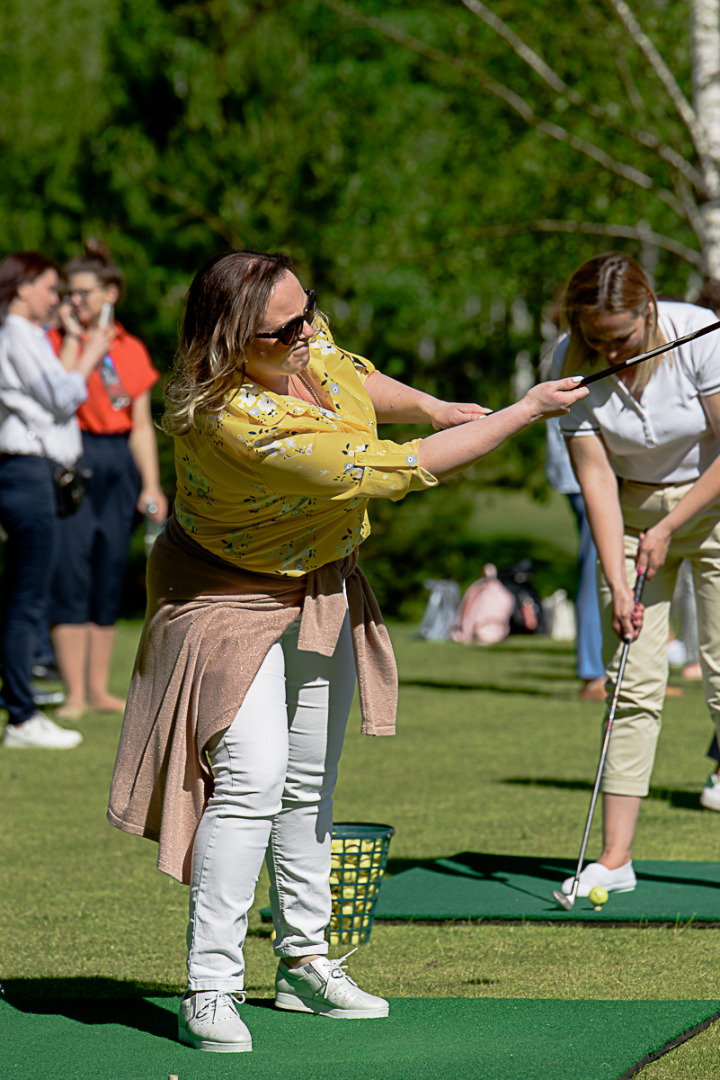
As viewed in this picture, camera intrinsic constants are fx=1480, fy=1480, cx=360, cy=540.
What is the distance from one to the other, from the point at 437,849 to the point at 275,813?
7.26 feet

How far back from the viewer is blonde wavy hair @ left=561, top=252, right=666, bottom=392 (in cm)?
429

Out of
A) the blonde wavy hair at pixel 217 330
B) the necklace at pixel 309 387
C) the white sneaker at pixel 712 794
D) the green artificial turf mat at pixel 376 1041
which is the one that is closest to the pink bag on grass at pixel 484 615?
the white sneaker at pixel 712 794

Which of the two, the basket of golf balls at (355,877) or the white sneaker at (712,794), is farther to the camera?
the white sneaker at (712,794)

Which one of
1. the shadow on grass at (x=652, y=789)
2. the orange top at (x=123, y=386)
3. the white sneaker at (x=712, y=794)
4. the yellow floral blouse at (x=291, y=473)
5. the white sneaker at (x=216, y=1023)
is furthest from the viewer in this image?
the orange top at (x=123, y=386)

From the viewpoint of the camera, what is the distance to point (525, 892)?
4.69m

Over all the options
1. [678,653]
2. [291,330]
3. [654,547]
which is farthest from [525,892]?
[678,653]

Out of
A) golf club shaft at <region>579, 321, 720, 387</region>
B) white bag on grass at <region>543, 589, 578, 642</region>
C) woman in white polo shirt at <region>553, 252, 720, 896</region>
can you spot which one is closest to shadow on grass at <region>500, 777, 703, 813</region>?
woman in white polo shirt at <region>553, 252, 720, 896</region>

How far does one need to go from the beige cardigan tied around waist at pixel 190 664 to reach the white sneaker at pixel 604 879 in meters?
1.36

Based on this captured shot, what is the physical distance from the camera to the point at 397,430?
13219 mm

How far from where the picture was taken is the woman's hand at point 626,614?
4543 mm

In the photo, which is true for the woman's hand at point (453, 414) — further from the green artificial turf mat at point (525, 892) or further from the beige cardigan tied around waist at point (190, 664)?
the green artificial turf mat at point (525, 892)

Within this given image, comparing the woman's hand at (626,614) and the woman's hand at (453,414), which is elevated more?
the woman's hand at (453,414)

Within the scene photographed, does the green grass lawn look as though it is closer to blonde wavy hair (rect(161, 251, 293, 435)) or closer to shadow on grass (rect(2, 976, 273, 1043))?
shadow on grass (rect(2, 976, 273, 1043))

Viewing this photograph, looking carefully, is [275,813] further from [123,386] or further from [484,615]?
[484,615]
